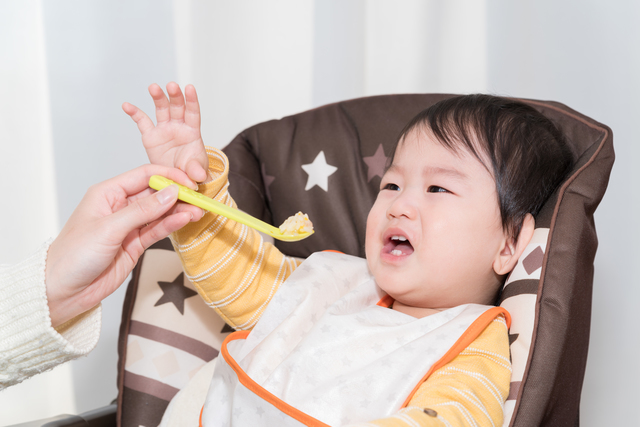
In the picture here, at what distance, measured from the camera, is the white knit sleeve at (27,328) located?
716 millimetres

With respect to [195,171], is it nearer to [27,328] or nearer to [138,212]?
[138,212]

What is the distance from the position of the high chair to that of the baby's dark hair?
35 mm

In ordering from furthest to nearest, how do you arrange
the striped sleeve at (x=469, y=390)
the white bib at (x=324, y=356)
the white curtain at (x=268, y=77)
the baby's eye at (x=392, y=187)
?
the white curtain at (x=268, y=77) < the baby's eye at (x=392, y=187) < the white bib at (x=324, y=356) < the striped sleeve at (x=469, y=390)

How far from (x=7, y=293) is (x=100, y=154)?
0.92 metres

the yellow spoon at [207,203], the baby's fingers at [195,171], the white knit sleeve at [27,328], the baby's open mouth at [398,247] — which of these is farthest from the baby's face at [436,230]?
the white knit sleeve at [27,328]

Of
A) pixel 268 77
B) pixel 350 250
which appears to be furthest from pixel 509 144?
pixel 268 77

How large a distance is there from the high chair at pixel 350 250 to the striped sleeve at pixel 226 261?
12 centimetres

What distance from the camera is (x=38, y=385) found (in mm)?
1545

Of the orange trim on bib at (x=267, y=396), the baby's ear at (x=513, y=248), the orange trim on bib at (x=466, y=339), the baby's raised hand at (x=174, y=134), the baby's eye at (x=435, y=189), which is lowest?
the orange trim on bib at (x=267, y=396)

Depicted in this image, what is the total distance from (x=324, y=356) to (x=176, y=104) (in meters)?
0.44

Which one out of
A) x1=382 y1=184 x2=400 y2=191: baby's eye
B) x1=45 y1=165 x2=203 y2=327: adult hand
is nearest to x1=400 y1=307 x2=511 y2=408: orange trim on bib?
x1=382 y1=184 x2=400 y2=191: baby's eye

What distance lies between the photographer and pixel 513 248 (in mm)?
908

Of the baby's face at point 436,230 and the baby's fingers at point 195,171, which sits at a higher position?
the baby's fingers at point 195,171

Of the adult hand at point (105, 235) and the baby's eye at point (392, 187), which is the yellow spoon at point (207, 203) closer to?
the adult hand at point (105, 235)
